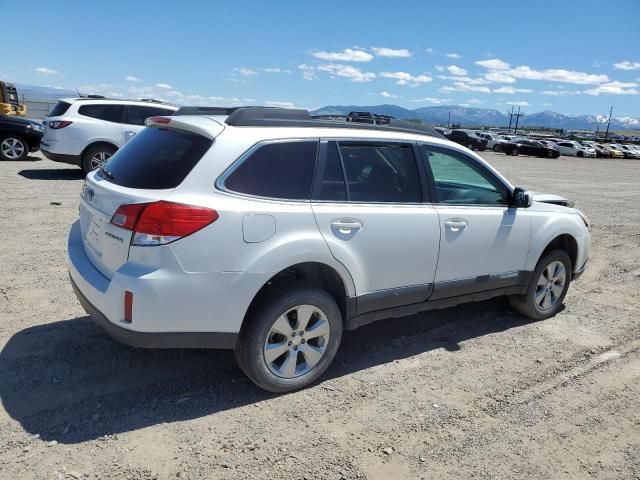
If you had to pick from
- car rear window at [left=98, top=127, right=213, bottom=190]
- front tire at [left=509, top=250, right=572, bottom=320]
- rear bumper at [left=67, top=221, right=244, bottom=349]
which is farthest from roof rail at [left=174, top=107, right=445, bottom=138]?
front tire at [left=509, top=250, right=572, bottom=320]

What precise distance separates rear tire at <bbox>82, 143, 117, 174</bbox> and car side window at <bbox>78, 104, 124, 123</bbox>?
0.59 meters

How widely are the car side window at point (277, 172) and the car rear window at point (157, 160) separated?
0.27m

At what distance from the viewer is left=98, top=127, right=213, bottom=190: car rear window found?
3154mm

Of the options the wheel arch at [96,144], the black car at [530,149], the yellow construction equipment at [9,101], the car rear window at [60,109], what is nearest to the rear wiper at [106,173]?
the wheel arch at [96,144]

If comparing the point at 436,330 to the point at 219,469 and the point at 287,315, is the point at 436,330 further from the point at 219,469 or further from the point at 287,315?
the point at 219,469

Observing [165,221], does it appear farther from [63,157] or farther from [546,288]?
[63,157]

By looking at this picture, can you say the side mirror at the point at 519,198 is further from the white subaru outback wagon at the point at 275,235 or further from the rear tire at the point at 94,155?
the rear tire at the point at 94,155

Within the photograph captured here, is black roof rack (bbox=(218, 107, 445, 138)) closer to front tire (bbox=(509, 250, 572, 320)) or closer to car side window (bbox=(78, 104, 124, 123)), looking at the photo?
front tire (bbox=(509, 250, 572, 320))

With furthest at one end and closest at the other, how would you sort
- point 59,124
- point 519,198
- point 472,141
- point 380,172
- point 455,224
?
point 472,141, point 59,124, point 519,198, point 455,224, point 380,172

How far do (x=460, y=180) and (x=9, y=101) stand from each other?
26.0 meters

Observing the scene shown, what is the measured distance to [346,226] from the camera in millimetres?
3512

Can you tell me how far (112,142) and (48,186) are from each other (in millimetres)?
1705

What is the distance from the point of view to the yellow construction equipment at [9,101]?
75.7 feet

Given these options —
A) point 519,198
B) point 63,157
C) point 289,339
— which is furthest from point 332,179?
point 63,157
